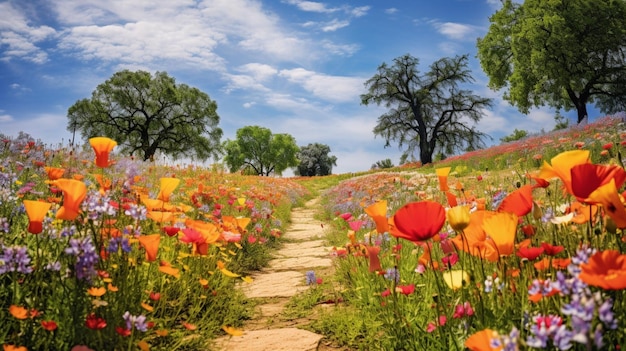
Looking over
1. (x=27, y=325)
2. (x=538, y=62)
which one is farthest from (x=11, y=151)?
(x=538, y=62)

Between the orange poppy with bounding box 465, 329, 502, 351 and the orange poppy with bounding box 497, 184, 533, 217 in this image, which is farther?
the orange poppy with bounding box 497, 184, 533, 217

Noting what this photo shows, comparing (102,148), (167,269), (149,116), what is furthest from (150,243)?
(149,116)

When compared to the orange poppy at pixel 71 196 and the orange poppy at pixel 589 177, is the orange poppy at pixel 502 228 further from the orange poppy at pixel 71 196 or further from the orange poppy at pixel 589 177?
the orange poppy at pixel 71 196

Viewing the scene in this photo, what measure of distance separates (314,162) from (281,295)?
2449 inches

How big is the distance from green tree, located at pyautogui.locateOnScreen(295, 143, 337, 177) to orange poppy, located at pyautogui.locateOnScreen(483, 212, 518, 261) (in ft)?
209

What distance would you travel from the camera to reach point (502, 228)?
4.77 feet

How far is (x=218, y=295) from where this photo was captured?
3293mm

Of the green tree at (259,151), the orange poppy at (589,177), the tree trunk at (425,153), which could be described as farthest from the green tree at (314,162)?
the orange poppy at (589,177)

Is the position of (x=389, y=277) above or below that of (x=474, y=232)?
below

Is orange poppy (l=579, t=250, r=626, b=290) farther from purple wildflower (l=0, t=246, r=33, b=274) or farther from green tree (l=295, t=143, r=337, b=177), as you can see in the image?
green tree (l=295, t=143, r=337, b=177)

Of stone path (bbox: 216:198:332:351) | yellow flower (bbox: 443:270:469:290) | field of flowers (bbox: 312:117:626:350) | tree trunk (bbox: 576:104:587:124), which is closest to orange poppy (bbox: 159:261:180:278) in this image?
stone path (bbox: 216:198:332:351)

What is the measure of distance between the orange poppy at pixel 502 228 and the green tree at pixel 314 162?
63.8 meters

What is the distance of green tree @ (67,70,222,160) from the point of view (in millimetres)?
36531

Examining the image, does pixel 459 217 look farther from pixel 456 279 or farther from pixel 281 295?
pixel 281 295
